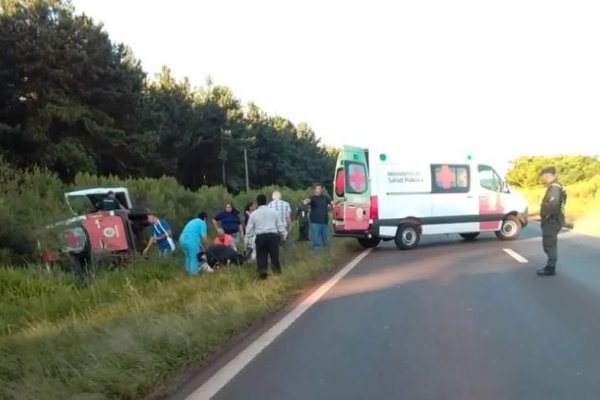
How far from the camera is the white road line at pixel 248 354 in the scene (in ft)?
20.0

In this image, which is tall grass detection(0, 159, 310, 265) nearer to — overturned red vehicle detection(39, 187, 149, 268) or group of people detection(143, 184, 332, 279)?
overturned red vehicle detection(39, 187, 149, 268)

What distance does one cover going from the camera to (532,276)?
12953 millimetres

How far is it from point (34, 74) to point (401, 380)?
31899 millimetres

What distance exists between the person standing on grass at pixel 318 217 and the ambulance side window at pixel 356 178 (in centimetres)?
135

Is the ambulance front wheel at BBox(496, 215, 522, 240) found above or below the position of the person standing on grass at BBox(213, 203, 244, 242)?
below

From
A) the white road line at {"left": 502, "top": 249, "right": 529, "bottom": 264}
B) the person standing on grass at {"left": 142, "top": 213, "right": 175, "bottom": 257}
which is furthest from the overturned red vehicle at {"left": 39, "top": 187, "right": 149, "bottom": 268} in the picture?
the white road line at {"left": 502, "top": 249, "right": 529, "bottom": 264}

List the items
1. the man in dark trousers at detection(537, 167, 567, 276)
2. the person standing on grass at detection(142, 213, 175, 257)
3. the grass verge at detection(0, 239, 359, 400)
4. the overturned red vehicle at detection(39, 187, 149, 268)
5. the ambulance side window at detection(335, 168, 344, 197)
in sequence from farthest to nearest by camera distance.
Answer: the ambulance side window at detection(335, 168, 344, 197)
the person standing on grass at detection(142, 213, 175, 257)
the overturned red vehicle at detection(39, 187, 149, 268)
the man in dark trousers at detection(537, 167, 567, 276)
the grass verge at detection(0, 239, 359, 400)

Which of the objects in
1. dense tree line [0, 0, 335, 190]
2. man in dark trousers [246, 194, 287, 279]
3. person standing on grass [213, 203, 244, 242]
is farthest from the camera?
dense tree line [0, 0, 335, 190]

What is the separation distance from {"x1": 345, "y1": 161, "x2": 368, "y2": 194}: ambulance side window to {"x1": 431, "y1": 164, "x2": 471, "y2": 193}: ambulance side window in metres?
2.05

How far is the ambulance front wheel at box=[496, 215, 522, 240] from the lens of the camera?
22047mm

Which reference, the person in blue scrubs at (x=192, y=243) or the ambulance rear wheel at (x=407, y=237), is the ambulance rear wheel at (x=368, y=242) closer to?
the ambulance rear wheel at (x=407, y=237)

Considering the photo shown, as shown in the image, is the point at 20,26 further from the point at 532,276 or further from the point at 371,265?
the point at 532,276

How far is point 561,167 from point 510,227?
286 ft

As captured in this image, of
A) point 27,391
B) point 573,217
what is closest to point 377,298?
point 27,391
